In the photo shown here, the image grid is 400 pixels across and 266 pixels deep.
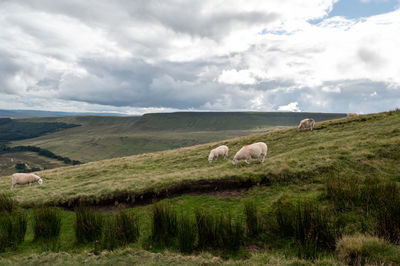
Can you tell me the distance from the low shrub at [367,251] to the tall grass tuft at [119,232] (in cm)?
602

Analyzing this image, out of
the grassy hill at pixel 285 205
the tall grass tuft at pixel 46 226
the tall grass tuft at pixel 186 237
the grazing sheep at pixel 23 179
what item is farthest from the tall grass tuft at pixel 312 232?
the grazing sheep at pixel 23 179

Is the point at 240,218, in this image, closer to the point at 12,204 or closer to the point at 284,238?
the point at 284,238

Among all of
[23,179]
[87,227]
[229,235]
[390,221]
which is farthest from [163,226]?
[23,179]

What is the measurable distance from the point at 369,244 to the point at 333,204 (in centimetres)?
240

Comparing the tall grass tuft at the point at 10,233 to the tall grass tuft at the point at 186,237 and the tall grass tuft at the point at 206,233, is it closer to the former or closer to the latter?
the tall grass tuft at the point at 186,237

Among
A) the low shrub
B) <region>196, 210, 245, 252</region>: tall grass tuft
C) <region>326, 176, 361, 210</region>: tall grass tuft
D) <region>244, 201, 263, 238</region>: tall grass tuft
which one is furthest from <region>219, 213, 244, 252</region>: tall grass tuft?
<region>326, 176, 361, 210</region>: tall grass tuft

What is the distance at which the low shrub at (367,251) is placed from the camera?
4.77m

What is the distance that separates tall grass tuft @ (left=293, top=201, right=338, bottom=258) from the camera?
18.4 feet

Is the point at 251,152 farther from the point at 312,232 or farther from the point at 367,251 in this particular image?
the point at 367,251

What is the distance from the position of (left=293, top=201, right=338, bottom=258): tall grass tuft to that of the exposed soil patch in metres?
4.72

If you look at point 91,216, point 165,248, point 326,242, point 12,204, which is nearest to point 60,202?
point 12,204

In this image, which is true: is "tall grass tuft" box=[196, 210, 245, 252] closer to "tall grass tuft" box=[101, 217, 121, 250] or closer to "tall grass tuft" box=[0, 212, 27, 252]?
"tall grass tuft" box=[101, 217, 121, 250]

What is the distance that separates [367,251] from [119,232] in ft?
22.8

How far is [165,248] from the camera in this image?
6.70 m
